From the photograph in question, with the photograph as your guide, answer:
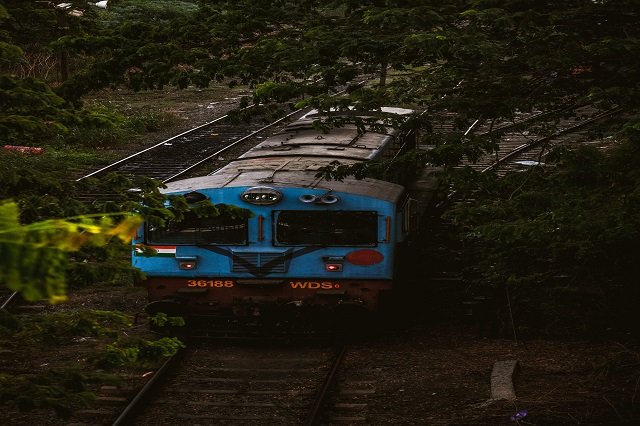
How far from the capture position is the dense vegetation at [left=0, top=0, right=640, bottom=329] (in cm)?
694

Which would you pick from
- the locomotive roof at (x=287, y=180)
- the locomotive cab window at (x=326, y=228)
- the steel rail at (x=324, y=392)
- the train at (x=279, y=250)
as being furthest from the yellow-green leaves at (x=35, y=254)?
the locomotive cab window at (x=326, y=228)

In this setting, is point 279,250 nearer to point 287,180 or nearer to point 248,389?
point 287,180

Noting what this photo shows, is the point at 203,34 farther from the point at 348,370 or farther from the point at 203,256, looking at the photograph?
the point at 348,370

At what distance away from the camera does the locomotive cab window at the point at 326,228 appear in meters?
11.8

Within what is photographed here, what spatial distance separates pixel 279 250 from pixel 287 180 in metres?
0.90

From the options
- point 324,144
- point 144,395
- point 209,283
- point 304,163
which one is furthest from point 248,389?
point 324,144

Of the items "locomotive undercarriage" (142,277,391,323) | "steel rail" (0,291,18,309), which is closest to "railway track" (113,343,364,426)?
"locomotive undercarriage" (142,277,391,323)

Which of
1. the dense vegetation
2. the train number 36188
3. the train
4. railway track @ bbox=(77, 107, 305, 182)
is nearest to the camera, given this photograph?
the dense vegetation

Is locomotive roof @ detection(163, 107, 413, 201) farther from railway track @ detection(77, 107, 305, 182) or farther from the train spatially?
railway track @ detection(77, 107, 305, 182)

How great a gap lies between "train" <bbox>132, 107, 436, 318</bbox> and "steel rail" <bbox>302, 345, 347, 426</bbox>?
60cm

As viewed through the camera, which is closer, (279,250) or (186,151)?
(279,250)

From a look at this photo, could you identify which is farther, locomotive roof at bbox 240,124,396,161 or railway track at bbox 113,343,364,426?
locomotive roof at bbox 240,124,396,161

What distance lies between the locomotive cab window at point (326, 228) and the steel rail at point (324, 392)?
141cm

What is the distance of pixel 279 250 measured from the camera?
1189 centimetres
